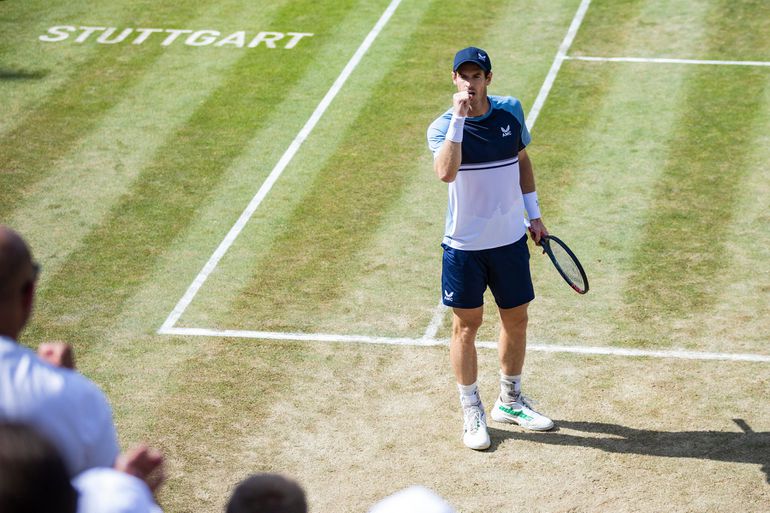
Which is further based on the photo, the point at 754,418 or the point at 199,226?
the point at 199,226

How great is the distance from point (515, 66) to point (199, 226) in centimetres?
584

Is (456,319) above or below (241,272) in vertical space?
above

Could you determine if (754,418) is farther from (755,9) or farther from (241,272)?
(755,9)

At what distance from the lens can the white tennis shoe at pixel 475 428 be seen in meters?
8.48

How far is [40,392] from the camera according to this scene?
438 centimetres

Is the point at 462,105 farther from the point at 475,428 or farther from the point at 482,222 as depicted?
the point at 475,428

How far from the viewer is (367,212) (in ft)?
40.8

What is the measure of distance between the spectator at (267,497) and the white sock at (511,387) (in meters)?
4.94

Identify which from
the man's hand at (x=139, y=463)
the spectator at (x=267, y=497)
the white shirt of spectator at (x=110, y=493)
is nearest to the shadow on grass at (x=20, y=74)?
the man's hand at (x=139, y=463)

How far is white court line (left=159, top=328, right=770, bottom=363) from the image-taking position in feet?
31.4

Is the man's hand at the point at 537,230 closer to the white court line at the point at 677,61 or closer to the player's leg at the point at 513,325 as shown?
the player's leg at the point at 513,325

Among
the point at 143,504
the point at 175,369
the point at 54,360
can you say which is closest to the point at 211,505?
the point at 175,369

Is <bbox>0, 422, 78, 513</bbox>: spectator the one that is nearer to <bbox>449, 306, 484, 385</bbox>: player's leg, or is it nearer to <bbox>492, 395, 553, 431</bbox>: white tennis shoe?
<bbox>449, 306, 484, 385</bbox>: player's leg

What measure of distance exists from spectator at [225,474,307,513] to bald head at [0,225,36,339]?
1.24m
